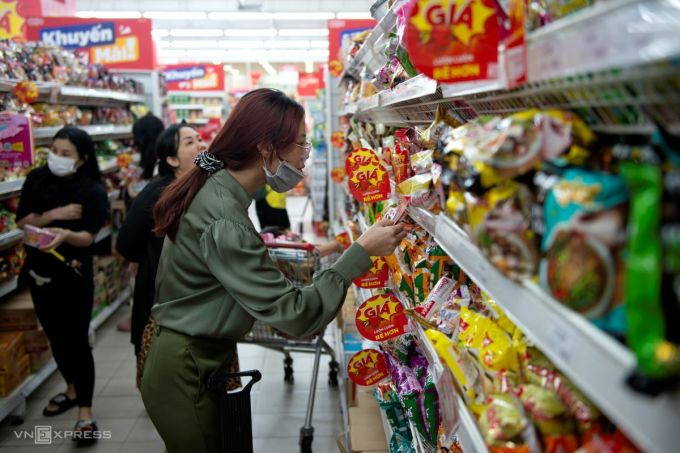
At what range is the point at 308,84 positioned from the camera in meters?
17.5

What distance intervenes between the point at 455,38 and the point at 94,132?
5282mm

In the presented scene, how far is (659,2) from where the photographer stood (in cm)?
61

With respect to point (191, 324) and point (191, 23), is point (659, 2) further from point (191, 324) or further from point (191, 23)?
point (191, 23)

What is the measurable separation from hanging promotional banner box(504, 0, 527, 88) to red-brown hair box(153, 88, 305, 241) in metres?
1.02

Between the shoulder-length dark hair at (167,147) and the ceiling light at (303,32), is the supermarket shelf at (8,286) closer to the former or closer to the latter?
the shoulder-length dark hair at (167,147)

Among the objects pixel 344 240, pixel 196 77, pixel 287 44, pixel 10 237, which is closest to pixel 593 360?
pixel 344 240

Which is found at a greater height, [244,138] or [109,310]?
[244,138]

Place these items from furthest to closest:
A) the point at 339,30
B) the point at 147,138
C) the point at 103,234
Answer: the point at 339,30
the point at 103,234
the point at 147,138

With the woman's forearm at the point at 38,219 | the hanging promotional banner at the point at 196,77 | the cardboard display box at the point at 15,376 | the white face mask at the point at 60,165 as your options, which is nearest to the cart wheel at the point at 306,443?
the cardboard display box at the point at 15,376

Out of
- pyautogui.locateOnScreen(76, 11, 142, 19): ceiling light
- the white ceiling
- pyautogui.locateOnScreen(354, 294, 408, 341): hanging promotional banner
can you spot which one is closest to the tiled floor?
pyautogui.locateOnScreen(354, 294, 408, 341): hanging promotional banner

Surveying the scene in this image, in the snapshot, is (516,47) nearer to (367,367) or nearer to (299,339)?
(367,367)

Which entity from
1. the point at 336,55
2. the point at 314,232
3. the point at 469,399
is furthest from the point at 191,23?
the point at 469,399

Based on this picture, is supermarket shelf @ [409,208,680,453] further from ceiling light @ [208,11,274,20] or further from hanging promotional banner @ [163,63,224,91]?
hanging promotional banner @ [163,63,224,91]

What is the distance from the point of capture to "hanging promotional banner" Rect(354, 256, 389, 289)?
7.84 feet
